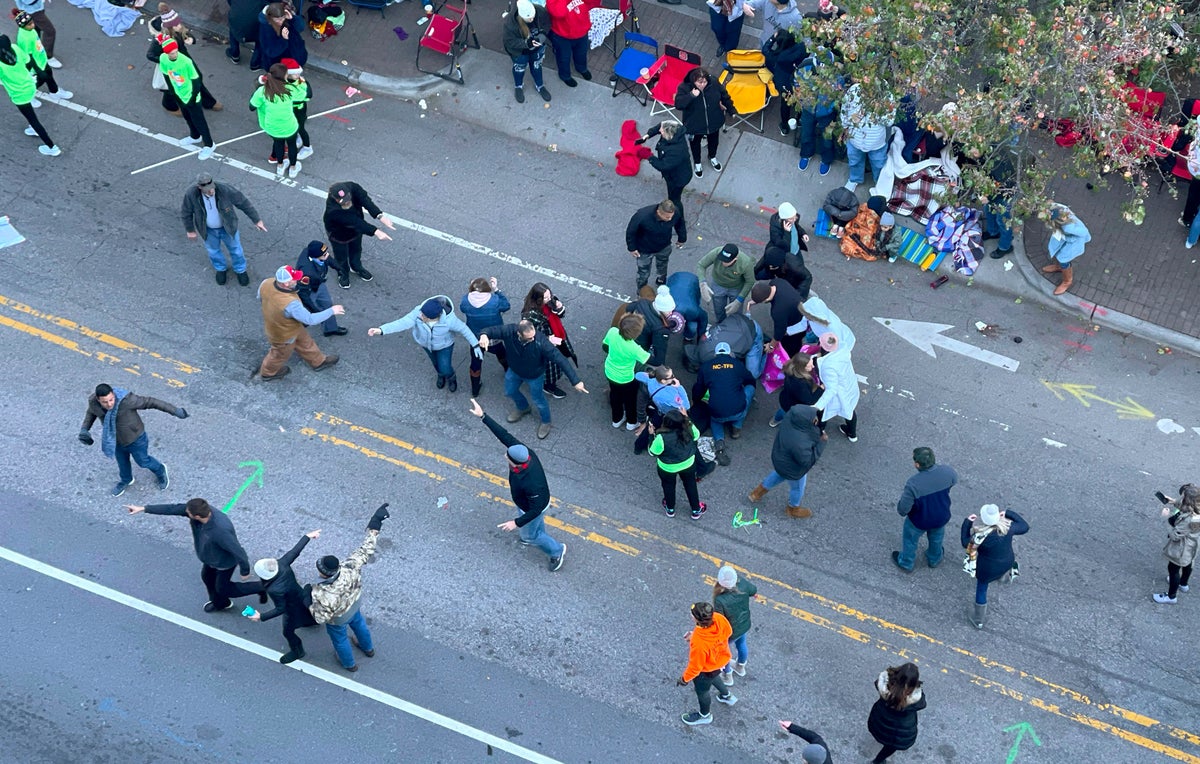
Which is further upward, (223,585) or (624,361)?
(624,361)

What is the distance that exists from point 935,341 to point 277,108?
26.7 feet

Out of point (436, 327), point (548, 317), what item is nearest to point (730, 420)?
point (548, 317)

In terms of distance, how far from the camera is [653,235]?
12.4 meters

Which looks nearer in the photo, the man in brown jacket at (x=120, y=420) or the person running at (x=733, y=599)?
the person running at (x=733, y=599)

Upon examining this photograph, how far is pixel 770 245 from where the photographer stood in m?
12.6

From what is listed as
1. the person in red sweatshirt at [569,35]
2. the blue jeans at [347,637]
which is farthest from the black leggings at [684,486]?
the person in red sweatshirt at [569,35]

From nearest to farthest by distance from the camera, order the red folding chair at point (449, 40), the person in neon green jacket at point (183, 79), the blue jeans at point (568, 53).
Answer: the person in neon green jacket at point (183, 79) < the blue jeans at point (568, 53) < the red folding chair at point (449, 40)

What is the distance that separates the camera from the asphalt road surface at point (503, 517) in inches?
391

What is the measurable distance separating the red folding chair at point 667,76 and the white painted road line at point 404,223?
318 centimetres

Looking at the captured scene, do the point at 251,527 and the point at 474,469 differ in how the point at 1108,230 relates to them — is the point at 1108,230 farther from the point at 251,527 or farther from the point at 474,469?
the point at 251,527

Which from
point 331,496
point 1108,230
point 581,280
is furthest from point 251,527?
point 1108,230

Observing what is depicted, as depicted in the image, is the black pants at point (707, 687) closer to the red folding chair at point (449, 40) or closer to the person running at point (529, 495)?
the person running at point (529, 495)

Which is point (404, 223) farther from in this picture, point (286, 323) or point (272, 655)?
point (272, 655)

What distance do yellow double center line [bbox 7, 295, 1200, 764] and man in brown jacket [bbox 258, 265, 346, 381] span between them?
0.65 meters
